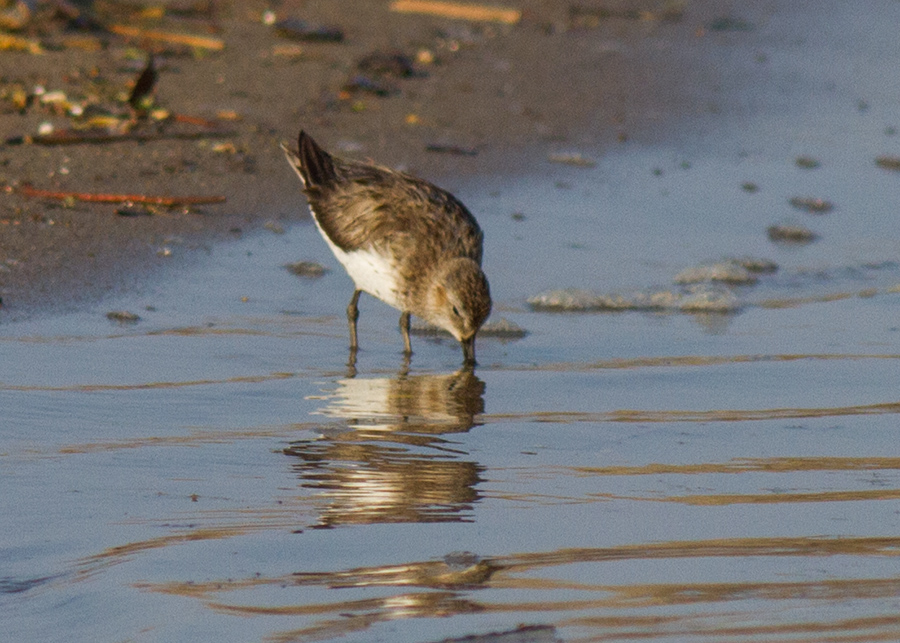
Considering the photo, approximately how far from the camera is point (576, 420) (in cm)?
504

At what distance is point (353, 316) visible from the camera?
20.6ft

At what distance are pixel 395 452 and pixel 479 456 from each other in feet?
0.92

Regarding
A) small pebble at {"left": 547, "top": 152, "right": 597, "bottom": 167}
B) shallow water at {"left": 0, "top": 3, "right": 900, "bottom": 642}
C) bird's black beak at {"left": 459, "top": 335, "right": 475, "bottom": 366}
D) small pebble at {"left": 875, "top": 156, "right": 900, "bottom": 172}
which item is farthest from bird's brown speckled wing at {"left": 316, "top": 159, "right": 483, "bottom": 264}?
small pebble at {"left": 875, "top": 156, "right": 900, "bottom": 172}

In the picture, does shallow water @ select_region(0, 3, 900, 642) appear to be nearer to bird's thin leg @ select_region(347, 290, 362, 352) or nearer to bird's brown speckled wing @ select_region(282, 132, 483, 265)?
bird's thin leg @ select_region(347, 290, 362, 352)

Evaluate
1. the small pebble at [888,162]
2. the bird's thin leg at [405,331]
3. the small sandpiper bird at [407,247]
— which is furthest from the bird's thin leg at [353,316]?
the small pebble at [888,162]

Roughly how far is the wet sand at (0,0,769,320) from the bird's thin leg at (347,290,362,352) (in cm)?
103

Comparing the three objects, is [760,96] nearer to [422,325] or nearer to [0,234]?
[422,325]

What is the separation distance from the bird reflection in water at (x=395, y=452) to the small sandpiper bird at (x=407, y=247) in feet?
1.22

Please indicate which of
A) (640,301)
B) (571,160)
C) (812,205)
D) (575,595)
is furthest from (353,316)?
(812,205)

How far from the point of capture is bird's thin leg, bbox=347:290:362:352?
20.0ft

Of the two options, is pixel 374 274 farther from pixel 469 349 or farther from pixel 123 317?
pixel 123 317

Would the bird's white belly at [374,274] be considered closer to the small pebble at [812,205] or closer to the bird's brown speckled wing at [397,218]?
the bird's brown speckled wing at [397,218]

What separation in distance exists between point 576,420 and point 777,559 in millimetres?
1499

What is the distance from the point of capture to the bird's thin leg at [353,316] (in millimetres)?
6098
